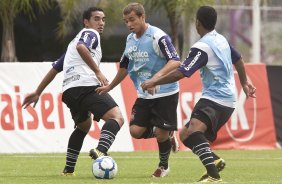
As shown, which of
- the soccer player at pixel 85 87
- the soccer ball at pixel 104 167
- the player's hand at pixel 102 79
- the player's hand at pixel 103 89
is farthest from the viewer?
the soccer player at pixel 85 87

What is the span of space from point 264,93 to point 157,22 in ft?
15.2

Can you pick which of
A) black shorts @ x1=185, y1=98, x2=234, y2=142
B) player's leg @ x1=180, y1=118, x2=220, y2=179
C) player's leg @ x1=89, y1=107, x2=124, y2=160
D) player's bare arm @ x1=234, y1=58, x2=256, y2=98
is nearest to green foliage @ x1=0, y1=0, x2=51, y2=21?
player's leg @ x1=89, y1=107, x2=124, y2=160

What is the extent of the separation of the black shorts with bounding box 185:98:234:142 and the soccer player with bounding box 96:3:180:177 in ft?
3.45

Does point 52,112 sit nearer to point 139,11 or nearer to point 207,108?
point 139,11

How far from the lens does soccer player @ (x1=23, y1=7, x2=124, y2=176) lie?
1227cm

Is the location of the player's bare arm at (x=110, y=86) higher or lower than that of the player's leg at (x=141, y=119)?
higher

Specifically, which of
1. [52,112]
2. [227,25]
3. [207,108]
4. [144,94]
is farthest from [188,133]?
[227,25]

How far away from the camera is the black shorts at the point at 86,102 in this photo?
1234 centimetres

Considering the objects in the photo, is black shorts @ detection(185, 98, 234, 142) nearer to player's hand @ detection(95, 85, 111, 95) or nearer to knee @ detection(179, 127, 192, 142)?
knee @ detection(179, 127, 192, 142)

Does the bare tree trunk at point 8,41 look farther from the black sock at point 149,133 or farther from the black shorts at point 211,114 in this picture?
the black shorts at point 211,114

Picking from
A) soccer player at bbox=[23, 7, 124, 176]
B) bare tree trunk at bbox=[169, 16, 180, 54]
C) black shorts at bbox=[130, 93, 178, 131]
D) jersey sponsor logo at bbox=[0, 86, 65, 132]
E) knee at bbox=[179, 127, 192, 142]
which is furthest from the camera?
bare tree trunk at bbox=[169, 16, 180, 54]

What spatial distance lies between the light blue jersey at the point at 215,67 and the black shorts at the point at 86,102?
4.83 ft

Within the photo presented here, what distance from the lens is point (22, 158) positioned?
16.9 metres

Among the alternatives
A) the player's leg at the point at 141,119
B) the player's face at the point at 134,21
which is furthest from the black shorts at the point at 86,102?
the player's face at the point at 134,21
